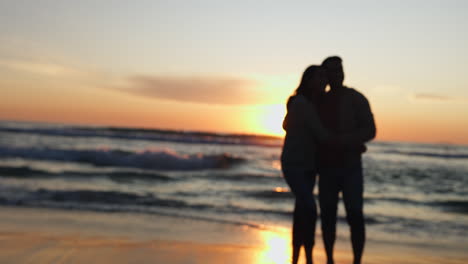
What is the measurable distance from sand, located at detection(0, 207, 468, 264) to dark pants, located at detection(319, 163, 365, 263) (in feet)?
3.42

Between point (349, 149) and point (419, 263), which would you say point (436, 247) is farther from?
point (349, 149)

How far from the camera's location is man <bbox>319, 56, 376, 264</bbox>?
3.76m

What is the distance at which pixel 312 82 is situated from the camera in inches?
150

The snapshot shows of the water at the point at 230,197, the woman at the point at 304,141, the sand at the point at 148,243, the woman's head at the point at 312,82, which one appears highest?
the woman's head at the point at 312,82

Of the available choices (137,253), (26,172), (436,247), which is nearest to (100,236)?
(137,253)

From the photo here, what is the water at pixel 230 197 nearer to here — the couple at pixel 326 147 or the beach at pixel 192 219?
the beach at pixel 192 219

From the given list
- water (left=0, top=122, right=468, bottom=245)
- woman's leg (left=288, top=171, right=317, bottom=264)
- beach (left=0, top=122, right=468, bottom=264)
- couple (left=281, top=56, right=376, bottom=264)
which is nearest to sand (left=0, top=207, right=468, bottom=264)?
beach (left=0, top=122, right=468, bottom=264)

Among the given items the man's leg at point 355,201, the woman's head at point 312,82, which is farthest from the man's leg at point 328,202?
the woman's head at point 312,82

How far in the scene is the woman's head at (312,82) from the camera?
3.78 meters

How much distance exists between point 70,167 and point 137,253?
494 inches

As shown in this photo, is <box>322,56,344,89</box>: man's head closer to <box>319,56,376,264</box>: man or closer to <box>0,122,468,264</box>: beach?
<box>319,56,376,264</box>: man

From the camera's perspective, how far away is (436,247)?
6.45 meters

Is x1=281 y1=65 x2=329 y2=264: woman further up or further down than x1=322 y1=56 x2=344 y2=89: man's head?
further down

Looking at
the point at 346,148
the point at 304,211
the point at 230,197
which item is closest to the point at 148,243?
the point at 304,211
